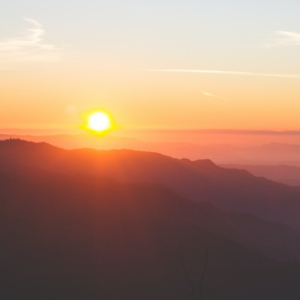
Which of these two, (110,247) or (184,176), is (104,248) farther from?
(184,176)

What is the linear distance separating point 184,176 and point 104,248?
→ 6380 centimetres

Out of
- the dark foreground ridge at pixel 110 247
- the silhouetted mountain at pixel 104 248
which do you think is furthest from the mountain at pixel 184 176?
the silhouetted mountain at pixel 104 248

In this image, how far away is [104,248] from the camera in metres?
39.7

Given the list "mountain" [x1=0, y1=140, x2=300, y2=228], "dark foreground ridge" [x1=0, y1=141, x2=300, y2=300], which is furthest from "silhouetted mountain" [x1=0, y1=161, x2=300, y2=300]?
"mountain" [x1=0, y1=140, x2=300, y2=228]

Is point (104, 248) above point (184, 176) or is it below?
below

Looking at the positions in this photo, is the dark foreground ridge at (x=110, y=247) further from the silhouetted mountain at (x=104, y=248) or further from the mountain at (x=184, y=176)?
the mountain at (x=184, y=176)

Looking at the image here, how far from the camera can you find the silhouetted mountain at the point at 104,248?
3369 cm

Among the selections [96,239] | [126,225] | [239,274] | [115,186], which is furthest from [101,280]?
[115,186]

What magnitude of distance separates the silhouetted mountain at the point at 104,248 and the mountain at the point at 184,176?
21.6 meters

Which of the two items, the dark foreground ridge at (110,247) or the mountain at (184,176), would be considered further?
the mountain at (184,176)

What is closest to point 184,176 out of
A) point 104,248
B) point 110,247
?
point 110,247

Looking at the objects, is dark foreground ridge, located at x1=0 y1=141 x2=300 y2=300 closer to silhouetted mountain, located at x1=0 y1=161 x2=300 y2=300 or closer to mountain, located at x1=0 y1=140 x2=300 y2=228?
silhouetted mountain, located at x1=0 y1=161 x2=300 y2=300

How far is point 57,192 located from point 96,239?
11060 millimetres

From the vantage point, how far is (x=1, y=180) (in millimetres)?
47906
